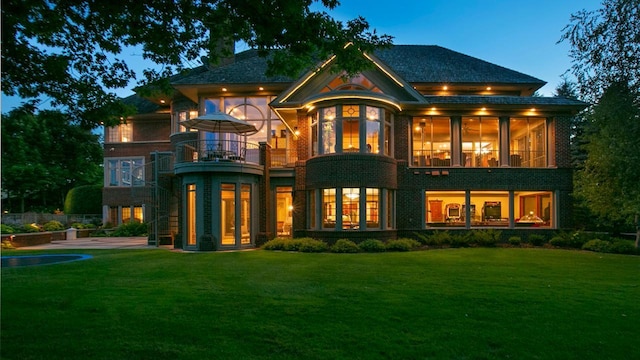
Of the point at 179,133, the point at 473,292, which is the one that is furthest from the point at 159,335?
the point at 179,133

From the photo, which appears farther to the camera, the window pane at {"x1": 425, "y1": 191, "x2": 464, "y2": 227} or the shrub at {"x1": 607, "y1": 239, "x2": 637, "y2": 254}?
the window pane at {"x1": 425, "y1": 191, "x2": 464, "y2": 227}

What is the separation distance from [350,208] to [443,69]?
9970mm

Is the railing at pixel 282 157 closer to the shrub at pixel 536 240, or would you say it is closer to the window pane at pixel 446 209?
the window pane at pixel 446 209

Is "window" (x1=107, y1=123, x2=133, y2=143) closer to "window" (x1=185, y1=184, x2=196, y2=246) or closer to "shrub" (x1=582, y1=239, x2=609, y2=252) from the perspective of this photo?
"window" (x1=185, y1=184, x2=196, y2=246)

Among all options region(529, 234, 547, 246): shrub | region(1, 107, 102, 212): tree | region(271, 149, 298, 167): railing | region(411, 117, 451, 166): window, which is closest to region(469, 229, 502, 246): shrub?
region(529, 234, 547, 246): shrub

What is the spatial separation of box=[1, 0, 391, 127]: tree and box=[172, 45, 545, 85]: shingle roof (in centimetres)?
1204

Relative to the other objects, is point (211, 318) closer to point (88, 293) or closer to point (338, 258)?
point (88, 293)

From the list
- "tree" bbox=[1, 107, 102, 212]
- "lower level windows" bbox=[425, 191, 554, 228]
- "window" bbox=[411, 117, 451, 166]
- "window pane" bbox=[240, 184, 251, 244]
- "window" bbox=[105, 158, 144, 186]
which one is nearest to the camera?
"tree" bbox=[1, 107, 102, 212]

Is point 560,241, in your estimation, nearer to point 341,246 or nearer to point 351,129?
point 341,246

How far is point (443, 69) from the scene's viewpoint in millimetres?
22375

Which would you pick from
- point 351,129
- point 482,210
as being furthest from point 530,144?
point 351,129

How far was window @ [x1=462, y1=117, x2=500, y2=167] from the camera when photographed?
1969 centimetres

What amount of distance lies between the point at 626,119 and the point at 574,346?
10261mm

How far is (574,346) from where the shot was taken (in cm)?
517
